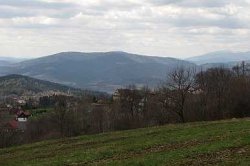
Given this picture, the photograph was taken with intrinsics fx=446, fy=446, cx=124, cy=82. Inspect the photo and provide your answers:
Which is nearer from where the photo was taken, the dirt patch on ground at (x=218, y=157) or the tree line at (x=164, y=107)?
the dirt patch on ground at (x=218, y=157)

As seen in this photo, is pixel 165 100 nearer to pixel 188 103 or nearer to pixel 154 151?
pixel 188 103

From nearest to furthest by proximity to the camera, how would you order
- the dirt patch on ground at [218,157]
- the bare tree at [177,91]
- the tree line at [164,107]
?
the dirt patch on ground at [218,157] < the bare tree at [177,91] < the tree line at [164,107]

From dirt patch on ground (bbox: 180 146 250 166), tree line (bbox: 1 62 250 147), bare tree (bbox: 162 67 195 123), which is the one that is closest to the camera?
dirt patch on ground (bbox: 180 146 250 166)

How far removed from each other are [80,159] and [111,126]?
5676 cm

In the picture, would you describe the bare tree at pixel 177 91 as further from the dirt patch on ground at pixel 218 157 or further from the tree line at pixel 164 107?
the dirt patch on ground at pixel 218 157

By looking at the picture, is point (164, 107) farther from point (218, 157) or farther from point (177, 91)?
point (218, 157)

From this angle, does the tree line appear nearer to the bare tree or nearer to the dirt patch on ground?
the bare tree

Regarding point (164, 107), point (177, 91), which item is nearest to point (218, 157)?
point (177, 91)

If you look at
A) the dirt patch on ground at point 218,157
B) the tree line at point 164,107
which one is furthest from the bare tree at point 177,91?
the dirt patch on ground at point 218,157

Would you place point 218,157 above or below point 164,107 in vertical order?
above

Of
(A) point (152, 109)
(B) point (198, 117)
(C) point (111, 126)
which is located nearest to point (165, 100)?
(B) point (198, 117)

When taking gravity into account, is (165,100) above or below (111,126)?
above

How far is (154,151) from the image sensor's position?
24906 millimetres

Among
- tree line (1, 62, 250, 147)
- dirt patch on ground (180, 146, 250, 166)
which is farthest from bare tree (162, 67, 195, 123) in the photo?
dirt patch on ground (180, 146, 250, 166)
